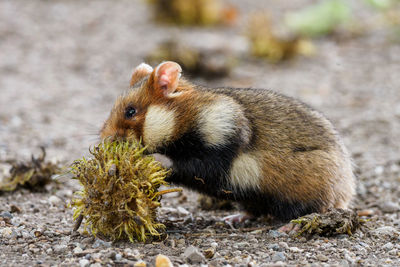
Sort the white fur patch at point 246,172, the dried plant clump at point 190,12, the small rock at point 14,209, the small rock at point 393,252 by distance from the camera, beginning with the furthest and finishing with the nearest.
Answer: the dried plant clump at point 190,12 < the small rock at point 14,209 < the white fur patch at point 246,172 < the small rock at point 393,252

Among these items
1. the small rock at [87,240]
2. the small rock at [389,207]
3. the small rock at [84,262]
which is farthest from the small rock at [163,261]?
the small rock at [389,207]

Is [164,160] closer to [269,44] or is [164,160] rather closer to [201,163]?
[201,163]

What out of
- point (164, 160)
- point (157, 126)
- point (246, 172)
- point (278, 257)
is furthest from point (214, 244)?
point (157, 126)

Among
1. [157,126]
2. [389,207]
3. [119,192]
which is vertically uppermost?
[157,126]

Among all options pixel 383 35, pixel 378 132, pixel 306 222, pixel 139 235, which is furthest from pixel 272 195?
pixel 383 35

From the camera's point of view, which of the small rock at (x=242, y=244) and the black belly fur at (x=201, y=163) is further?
the black belly fur at (x=201, y=163)

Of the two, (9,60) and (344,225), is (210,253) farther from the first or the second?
(9,60)

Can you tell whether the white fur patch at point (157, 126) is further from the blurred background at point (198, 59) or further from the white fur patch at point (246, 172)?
the blurred background at point (198, 59)

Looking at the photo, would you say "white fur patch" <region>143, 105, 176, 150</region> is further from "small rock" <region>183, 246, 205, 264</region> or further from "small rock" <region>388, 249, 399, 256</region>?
"small rock" <region>388, 249, 399, 256</region>
